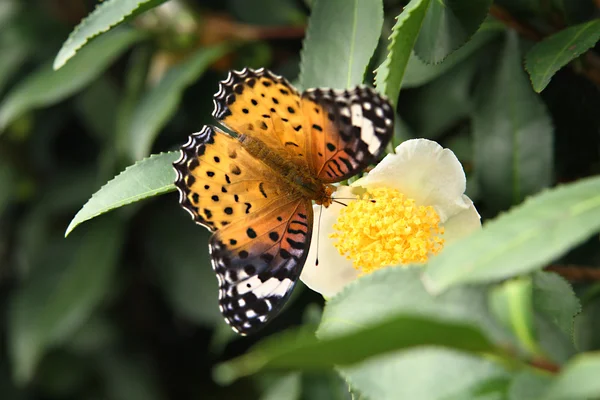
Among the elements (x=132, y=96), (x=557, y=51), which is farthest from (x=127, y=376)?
(x=557, y=51)

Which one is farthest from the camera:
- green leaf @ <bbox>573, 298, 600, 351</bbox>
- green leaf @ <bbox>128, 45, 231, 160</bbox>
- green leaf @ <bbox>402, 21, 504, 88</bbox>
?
green leaf @ <bbox>128, 45, 231, 160</bbox>

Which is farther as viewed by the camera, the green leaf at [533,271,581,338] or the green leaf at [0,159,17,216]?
the green leaf at [0,159,17,216]

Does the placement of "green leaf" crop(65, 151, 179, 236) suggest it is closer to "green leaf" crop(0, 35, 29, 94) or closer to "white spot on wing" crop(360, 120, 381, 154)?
"white spot on wing" crop(360, 120, 381, 154)

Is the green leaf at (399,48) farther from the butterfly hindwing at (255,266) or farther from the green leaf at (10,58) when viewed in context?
the green leaf at (10,58)

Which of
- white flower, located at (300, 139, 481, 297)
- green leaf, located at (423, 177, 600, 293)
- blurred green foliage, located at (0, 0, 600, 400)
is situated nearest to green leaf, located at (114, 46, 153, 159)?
blurred green foliage, located at (0, 0, 600, 400)

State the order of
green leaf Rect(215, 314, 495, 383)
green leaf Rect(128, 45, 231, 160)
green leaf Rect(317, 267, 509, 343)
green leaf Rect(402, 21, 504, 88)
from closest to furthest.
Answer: green leaf Rect(215, 314, 495, 383) < green leaf Rect(317, 267, 509, 343) < green leaf Rect(402, 21, 504, 88) < green leaf Rect(128, 45, 231, 160)

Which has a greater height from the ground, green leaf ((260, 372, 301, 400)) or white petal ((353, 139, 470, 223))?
white petal ((353, 139, 470, 223))

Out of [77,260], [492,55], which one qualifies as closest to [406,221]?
[492,55]
